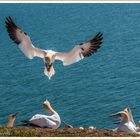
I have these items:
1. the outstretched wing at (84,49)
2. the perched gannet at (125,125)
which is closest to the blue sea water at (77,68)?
the outstretched wing at (84,49)

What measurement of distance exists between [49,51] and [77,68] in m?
1.92

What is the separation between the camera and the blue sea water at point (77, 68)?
1605cm

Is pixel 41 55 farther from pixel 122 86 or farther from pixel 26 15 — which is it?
pixel 122 86

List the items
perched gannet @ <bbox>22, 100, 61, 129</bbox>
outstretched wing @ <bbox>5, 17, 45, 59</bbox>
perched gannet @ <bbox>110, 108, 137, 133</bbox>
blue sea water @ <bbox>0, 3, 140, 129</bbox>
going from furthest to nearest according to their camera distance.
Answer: blue sea water @ <bbox>0, 3, 140, 129</bbox>, outstretched wing @ <bbox>5, 17, 45, 59</bbox>, perched gannet @ <bbox>110, 108, 137, 133</bbox>, perched gannet @ <bbox>22, 100, 61, 129</bbox>

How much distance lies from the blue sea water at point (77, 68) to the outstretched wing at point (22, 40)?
602mm

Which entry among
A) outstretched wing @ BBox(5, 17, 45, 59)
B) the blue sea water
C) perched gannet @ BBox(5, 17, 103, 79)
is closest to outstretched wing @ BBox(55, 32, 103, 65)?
perched gannet @ BBox(5, 17, 103, 79)

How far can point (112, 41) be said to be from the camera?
54.2 feet

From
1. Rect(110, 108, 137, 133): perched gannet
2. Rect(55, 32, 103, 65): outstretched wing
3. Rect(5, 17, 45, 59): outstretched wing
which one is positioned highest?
Rect(5, 17, 45, 59): outstretched wing

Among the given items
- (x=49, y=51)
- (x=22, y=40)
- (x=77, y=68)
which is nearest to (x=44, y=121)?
(x=49, y=51)

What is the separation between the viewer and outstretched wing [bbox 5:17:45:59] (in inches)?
580

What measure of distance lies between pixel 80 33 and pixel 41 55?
1.45 m

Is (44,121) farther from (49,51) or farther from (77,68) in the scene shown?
(77,68)

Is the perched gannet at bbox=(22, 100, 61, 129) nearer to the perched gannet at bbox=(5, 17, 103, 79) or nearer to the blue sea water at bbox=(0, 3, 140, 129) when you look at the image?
the perched gannet at bbox=(5, 17, 103, 79)

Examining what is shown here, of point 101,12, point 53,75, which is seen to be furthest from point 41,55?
point 101,12
